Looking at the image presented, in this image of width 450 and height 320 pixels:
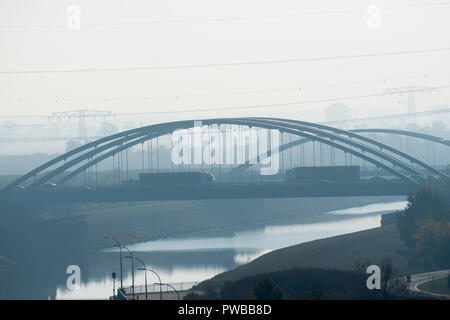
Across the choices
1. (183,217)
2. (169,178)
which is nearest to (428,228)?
(169,178)

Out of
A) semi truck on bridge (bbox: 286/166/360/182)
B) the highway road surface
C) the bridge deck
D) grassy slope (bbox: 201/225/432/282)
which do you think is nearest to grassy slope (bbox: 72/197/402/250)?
the bridge deck

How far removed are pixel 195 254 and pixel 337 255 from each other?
84.1 ft

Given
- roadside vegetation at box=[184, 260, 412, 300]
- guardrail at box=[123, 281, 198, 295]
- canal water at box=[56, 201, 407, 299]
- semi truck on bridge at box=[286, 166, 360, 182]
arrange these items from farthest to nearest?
1. semi truck on bridge at box=[286, 166, 360, 182]
2. canal water at box=[56, 201, 407, 299]
3. guardrail at box=[123, 281, 198, 295]
4. roadside vegetation at box=[184, 260, 412, 300]

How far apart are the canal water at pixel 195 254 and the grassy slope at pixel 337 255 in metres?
6.78

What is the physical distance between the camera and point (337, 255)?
8450 centimetres

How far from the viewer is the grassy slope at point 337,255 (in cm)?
7831

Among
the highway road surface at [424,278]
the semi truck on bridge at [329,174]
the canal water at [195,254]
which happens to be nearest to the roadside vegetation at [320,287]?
the highway road surface at [424,278]

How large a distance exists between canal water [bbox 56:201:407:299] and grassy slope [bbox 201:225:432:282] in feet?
22.3

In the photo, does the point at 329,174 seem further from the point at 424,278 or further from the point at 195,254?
the point at 424,278

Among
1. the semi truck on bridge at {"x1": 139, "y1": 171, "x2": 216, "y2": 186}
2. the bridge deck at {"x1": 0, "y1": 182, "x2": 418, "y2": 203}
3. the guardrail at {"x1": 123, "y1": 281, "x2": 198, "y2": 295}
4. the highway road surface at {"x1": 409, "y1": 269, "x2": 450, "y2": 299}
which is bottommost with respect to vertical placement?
the guardrail at {"x1": 123, "y1": 281, "x2": 198, "y2": 295}

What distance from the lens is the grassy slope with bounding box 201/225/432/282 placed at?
78306 millimetres

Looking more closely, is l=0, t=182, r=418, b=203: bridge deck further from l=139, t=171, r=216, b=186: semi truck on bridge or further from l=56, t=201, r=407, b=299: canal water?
l=56, t=201, r=407, b=299: canal water
